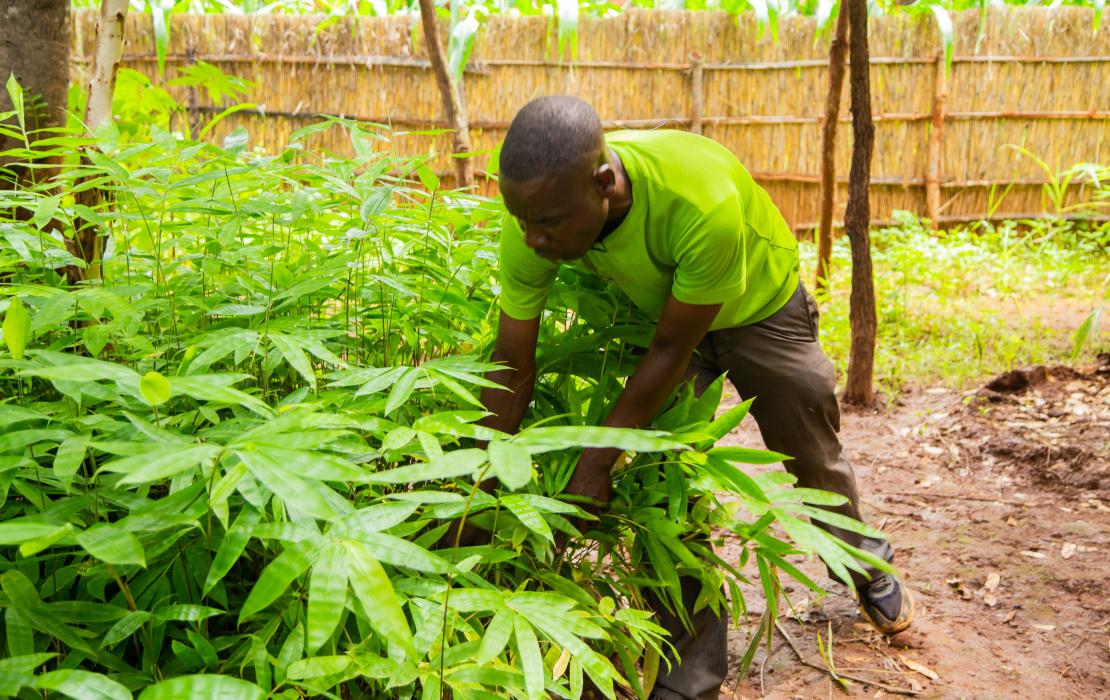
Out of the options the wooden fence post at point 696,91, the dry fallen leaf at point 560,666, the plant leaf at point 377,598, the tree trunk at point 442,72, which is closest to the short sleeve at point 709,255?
the dry fallen leaf at point 560,666

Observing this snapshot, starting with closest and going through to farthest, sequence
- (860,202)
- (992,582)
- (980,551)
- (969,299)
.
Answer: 1. (992,582)
2. (980,551)
3. (860,202)
4. (969,299)

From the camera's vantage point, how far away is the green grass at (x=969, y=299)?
434 cm

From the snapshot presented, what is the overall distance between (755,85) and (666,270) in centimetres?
619

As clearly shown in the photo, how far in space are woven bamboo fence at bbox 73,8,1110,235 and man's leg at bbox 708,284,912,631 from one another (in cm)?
528

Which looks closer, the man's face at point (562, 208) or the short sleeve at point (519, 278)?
the man's face at point (562, 208)

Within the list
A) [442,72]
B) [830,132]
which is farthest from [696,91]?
[442,72]

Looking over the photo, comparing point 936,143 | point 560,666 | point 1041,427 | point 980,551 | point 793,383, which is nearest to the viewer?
point 560,666

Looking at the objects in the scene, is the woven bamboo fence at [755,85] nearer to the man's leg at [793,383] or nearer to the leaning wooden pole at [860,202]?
the leaning wooden pole at [860,202]

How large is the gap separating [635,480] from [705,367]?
22.7 inches

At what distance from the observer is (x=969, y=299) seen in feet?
17.8

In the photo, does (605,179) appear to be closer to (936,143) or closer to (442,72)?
(442,72)

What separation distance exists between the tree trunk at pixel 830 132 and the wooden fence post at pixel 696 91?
2.58 metres

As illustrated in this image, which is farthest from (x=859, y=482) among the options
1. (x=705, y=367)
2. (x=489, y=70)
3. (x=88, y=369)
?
(x=489, y=70)

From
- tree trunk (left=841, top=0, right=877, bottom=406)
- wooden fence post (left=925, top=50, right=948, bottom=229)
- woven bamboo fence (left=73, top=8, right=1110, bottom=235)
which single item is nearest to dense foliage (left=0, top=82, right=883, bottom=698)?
tree trunk (left=841, top=0, right=877, bottom=406)
